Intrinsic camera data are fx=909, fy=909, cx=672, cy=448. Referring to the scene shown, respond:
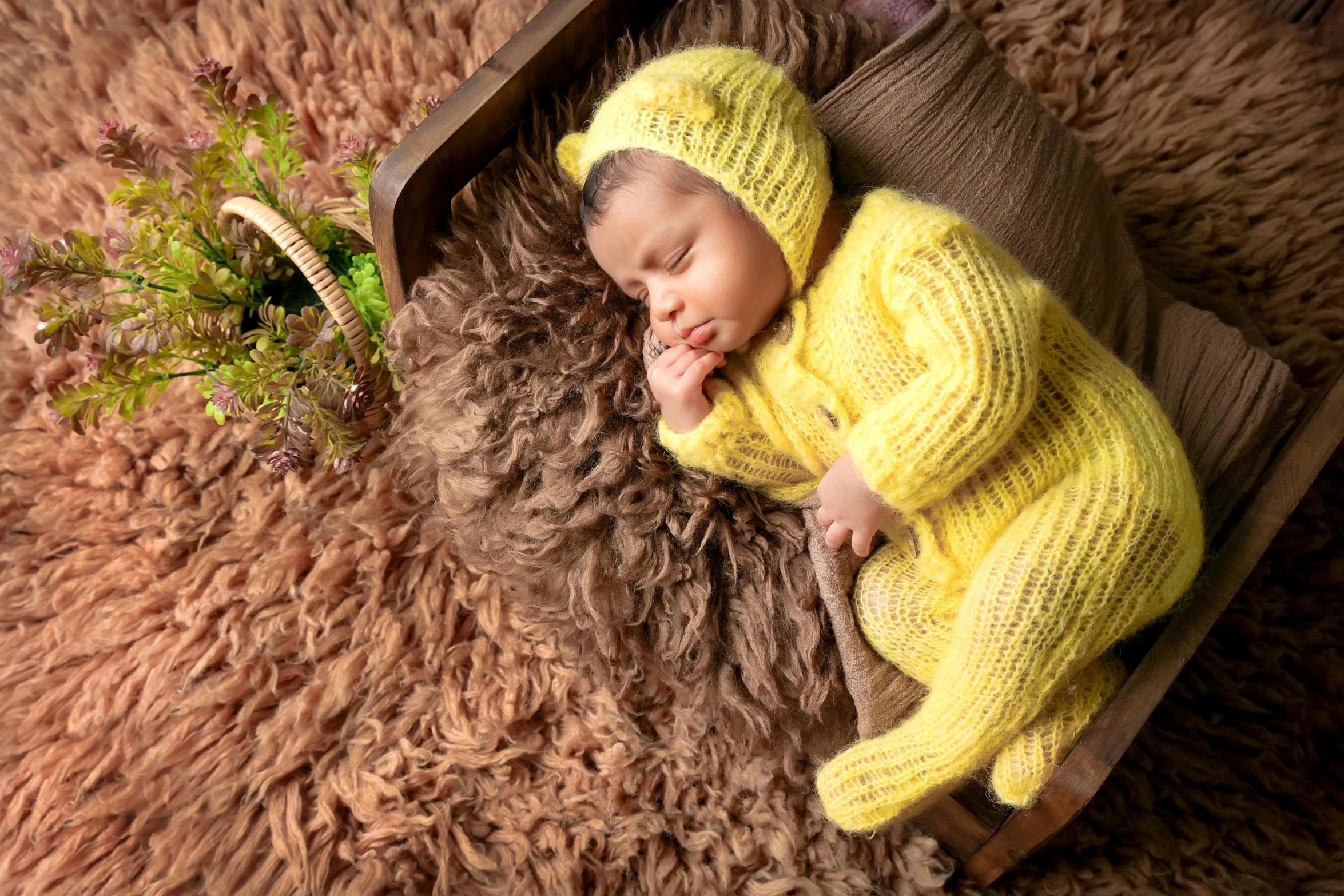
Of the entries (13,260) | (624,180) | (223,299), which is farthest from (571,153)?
(13,260)

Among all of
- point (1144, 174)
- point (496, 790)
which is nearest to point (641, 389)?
point (496, 790)

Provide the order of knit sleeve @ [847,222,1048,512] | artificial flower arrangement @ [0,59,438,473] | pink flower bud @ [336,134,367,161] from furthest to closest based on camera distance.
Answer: pink flower bud @ [336,134,367,161], artificial flower arrangement @ [0,59,438,473], knit sleeve @ [847,222,1048,512]

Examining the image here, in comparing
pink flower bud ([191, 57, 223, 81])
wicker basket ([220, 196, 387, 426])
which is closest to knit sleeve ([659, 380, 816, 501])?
wicker basket ([220, 196, 387, 426])

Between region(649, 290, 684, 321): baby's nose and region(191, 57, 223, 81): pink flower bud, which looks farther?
region(191, 57, 223, 81): pink flower bud

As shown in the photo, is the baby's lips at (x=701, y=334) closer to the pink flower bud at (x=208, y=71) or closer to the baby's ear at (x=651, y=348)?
the baby's ear at (x=651, y=348)

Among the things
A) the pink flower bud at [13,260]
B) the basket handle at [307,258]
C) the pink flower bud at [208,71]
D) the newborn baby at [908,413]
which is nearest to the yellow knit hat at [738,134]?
the newborn baby at [908,413]

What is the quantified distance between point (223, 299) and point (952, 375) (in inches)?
34.2

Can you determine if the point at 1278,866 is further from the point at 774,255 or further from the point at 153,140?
the point at 153,140

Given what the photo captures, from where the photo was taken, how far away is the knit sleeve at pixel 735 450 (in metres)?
0.93

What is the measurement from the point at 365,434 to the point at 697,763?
24.7 inches

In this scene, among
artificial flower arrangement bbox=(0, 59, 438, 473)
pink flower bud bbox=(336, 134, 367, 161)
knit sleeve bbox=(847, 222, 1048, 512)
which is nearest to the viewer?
knit sleeve bbox=(847, 222, 1048, 512)

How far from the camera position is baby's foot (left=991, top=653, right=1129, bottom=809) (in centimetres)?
85

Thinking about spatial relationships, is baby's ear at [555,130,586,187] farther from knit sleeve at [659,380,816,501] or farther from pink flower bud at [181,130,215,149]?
pink flower bud at [181,130,215,149]

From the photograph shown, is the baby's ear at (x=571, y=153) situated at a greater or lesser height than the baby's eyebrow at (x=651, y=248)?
greater
